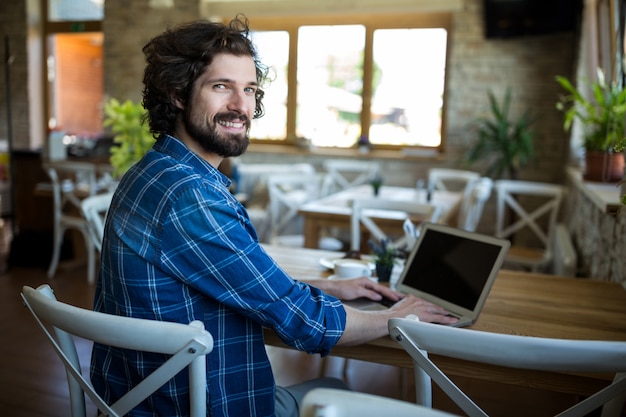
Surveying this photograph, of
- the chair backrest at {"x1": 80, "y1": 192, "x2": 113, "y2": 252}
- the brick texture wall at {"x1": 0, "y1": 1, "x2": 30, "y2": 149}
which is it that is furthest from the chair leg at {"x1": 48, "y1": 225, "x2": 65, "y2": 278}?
the brick texture wall at {"x1": 0, "y1": 1, "x2": 30, "y2": 149}

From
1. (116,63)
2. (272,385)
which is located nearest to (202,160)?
(272,385)

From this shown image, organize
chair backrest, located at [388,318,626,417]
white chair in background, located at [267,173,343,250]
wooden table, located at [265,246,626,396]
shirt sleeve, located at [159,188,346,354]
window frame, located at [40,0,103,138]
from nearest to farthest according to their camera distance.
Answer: chair backrest, located at [388,318,626,417] → shirt sleeve, located at [159,188,346,354] → wooden table, located at [265,246,626,396] → white chair in background, located at [267,173,343,250] → window frame, located at [40,0,103,138]

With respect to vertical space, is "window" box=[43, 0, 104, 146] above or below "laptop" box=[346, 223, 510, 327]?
above

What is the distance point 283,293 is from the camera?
127 centimetres

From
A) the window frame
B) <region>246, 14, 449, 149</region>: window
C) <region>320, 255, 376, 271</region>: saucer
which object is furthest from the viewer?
the window frame

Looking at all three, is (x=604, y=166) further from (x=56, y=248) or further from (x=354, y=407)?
(x=56, y=248)

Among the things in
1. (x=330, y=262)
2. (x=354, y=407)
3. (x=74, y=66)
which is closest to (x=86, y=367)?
(x=330, y=262)

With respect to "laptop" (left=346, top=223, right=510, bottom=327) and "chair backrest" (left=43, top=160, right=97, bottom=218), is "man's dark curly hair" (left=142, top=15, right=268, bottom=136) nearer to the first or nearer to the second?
"laptop" (left=346, top=223, right=510, bottom=327)

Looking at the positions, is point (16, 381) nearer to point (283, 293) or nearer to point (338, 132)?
point (283, 293)

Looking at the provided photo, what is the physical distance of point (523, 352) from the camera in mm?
1015

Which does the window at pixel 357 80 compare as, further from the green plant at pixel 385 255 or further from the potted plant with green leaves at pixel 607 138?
the green plant at pixel 385 255

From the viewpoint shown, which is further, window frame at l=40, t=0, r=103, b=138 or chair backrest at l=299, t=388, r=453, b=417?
window frame at l=40, t=0, r=103, b=138

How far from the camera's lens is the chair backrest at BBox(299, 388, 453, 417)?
73 cm

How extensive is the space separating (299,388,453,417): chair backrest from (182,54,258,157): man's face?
851 millimetres
